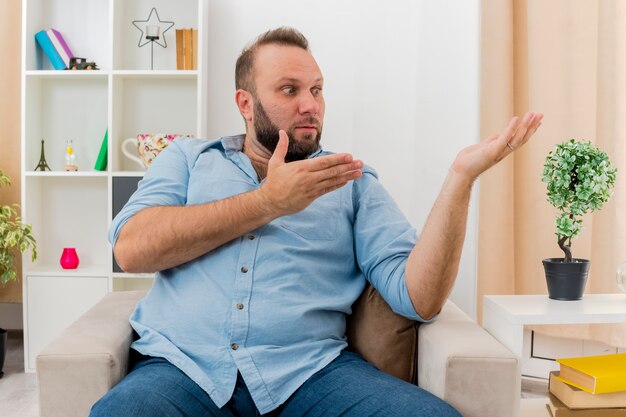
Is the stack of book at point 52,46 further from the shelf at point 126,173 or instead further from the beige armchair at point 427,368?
the beige armchair at point 427,368

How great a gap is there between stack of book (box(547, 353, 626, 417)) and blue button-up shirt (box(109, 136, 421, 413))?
1.32ft

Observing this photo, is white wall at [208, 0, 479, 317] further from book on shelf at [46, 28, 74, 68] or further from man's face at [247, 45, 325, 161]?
man's face at [247, 45, 325, 161]

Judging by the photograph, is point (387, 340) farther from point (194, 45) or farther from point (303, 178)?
point (194, 45)

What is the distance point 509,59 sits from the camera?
2.70 metres

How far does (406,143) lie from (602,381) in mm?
1555

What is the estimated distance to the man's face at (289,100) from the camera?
6.06 feet

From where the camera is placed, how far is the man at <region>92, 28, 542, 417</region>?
1.53 metres

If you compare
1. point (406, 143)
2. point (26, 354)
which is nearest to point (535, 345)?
point (406, 143)

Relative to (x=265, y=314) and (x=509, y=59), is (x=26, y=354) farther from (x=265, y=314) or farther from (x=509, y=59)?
(x=509, y=59)

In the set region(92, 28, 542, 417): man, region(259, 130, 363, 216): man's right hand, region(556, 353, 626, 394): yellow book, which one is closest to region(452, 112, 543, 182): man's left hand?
region(92, 28, 542, 417): man

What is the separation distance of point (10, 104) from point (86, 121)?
1.14ft

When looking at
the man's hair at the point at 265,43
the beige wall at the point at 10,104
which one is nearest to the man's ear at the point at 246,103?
the man's hair at the point at 265,43

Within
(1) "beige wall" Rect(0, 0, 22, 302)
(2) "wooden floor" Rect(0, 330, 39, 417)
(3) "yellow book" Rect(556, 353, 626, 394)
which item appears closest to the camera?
(3) "yellow book" Rect(556, 353, 626, 394)

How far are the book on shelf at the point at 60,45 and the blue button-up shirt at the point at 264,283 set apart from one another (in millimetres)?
1351
